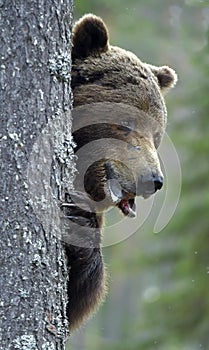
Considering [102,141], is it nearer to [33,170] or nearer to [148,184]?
[148,184]

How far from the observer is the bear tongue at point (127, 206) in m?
4.45

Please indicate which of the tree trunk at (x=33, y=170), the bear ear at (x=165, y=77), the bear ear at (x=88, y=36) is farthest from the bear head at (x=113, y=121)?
the tree trunk at (x=33, y=170)

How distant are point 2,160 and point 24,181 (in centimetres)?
11

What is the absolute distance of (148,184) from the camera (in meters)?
4.30

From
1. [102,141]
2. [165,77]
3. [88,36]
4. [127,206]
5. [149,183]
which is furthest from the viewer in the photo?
[165,77]

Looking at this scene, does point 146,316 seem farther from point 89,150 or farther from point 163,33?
point 163,33

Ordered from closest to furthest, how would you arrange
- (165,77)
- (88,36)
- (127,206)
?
(127,206) → (88,36) → (165,77)

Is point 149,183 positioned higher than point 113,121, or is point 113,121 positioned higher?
point 113,121

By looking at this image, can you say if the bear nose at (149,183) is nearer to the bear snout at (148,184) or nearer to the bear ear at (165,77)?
the bear snout at (148,184)

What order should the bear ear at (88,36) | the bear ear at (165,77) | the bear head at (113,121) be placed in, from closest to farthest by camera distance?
1. the bear head at (113,121)
2. the bear ear at (88,36)
3. the bear ear at (165,77)

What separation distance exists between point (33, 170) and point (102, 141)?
96 cm

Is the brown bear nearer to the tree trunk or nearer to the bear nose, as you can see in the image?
the bear nose

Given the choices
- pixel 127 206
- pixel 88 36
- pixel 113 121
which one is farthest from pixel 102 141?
pixel 88 36

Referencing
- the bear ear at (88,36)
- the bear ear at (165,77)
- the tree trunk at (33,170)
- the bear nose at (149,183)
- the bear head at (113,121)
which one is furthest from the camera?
the bear ear at (165,77)
